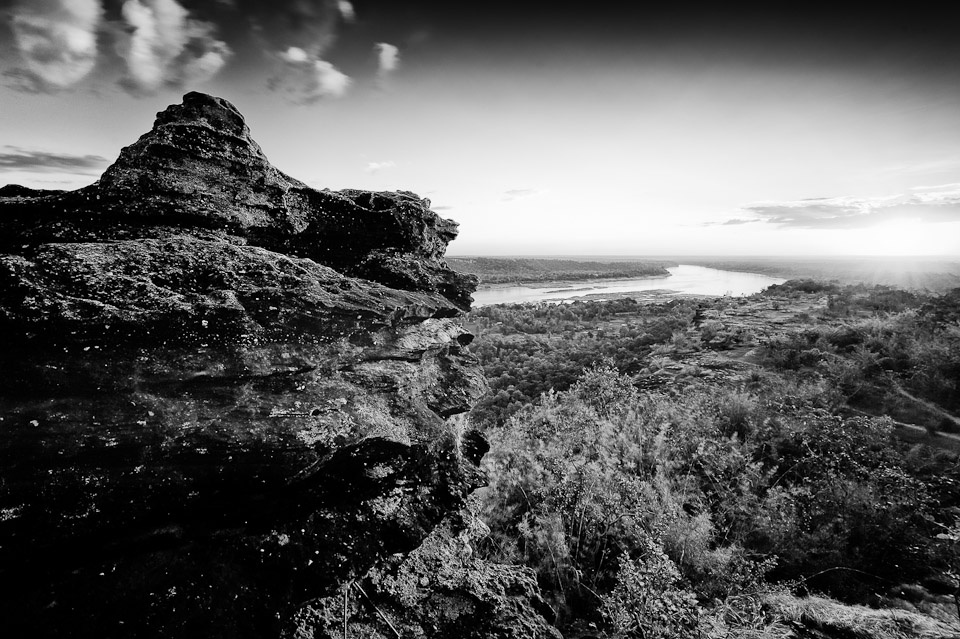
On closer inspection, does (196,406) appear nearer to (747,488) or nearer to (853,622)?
(853,622)

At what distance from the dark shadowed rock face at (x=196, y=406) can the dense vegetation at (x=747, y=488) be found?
3.38m

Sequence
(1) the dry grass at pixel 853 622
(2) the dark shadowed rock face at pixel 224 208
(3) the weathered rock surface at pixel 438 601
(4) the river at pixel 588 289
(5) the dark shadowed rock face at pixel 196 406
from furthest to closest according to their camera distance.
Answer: (4) the river at pixel 588 289, (1) the dry grass at pixel 853 622, (3) the weathered rock surface at pixel 438 601, (2) the dark shadowed rock face at pixel 224 208, (5) the dark shadowed rock face at pixel 196 406

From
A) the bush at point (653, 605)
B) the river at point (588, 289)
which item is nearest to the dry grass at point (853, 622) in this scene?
the bush at point (653, 605)

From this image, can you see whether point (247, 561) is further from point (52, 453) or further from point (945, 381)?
point (945, 381)

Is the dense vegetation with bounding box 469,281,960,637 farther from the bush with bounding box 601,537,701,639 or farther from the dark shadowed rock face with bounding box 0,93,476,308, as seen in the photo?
the dark shadowed rock face with bounding box 0,93,476,308

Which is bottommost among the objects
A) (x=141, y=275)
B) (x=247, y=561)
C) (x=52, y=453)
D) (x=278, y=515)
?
(x=247, y=561)

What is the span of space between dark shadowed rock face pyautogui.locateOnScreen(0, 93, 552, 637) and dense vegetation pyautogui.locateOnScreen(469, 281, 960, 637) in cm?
338

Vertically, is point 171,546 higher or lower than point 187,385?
lower

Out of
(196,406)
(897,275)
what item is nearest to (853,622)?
(196,406)

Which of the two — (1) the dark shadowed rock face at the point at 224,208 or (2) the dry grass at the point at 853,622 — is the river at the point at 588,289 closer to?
(1) the dark shadowed rock face at the point at 224,208

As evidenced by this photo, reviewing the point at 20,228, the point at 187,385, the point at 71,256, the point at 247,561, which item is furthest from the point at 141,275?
the point at 247,561

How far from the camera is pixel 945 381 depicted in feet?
43.1

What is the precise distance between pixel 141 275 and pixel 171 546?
2492 mm

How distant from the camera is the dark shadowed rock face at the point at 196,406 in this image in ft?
9.70
